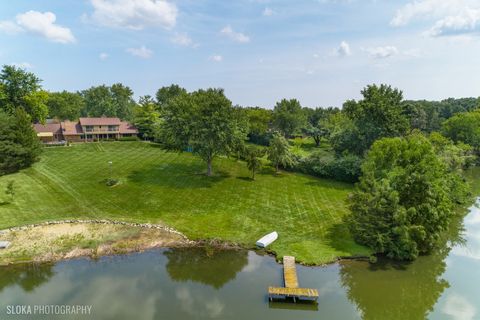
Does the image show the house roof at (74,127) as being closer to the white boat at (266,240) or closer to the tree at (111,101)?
the tree at (111,101)

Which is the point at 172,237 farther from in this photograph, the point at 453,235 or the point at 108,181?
the point at 453,235

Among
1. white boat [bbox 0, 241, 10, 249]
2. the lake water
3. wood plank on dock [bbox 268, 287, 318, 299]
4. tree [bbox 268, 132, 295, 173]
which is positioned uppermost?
tree [bbox 268, 132, 295, 173]

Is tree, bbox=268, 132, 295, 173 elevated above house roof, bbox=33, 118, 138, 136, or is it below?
below

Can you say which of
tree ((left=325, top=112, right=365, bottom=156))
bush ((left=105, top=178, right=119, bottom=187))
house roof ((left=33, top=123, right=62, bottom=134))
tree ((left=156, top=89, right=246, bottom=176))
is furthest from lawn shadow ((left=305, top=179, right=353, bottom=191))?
house roof ((left=33, top=123, right=62, bottom=134))

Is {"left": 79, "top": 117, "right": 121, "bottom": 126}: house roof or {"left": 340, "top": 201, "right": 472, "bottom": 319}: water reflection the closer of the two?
{"left": 340, "top": 201, "right": 472, "bottom": 319}: water reflection

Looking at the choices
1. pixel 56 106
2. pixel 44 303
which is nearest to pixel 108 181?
pixel 44 303

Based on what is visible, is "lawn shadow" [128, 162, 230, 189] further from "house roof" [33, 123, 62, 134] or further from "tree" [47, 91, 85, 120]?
"tree" [47, 91, 85, 120]
